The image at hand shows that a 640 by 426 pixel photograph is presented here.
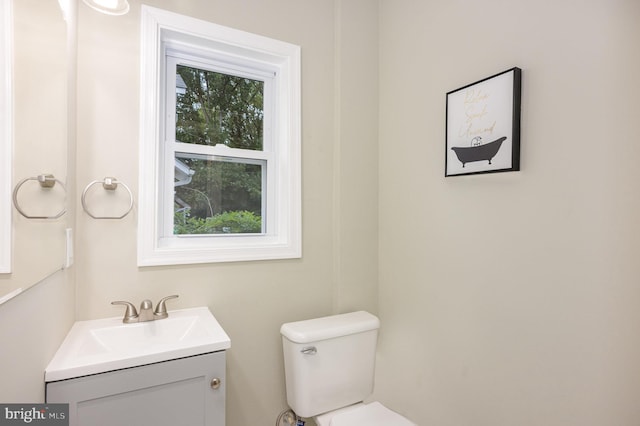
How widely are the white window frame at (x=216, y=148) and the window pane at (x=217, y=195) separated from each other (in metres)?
0.04

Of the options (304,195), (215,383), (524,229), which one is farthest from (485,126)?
(215,383)

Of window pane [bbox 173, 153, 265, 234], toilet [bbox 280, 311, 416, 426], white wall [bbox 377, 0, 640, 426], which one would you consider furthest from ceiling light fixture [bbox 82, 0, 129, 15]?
toilet [bbox 280, 311, 416, 426]

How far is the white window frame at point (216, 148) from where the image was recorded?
1.40m

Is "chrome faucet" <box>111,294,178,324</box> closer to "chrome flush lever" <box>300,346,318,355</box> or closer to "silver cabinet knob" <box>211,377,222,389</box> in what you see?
"silver cabinet knob" <box>211,377,222,389</box>

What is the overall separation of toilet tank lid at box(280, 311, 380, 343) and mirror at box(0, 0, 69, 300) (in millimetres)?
943

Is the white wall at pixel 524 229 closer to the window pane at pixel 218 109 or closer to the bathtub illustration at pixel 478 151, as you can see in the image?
the bathtub illustration at pixel 478 151

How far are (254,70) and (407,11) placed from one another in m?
0.87

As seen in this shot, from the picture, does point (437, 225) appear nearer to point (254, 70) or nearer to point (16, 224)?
point (254, 70)

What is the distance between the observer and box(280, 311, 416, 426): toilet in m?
1.51

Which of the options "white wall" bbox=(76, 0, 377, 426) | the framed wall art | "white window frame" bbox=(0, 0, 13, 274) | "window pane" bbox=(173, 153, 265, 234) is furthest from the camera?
"window pane" bbox=(173, 153, 265, 234)

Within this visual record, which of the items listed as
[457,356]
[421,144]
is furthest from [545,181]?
[457,356]

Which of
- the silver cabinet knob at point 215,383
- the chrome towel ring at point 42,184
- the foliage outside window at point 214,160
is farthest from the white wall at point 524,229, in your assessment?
the chrome towel ring at point 42,184

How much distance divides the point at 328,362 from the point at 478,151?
115 centimetres

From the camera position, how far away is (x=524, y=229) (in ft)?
3.95
